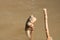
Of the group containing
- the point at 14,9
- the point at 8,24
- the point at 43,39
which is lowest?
the point at 43,39

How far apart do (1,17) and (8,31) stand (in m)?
0.23

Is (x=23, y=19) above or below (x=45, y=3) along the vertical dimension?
below

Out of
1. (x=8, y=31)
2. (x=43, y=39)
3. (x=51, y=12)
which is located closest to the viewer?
(x=43, y=39)

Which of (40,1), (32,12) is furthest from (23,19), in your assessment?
(40,1)

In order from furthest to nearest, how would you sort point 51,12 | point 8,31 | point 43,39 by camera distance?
point 51,12, point 8,31, point 43,39

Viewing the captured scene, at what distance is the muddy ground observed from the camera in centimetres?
238

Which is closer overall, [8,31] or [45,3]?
[8,31]

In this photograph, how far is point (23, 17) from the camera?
2.53 meters

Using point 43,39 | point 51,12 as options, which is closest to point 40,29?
point 43,39

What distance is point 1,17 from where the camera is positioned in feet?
8.40

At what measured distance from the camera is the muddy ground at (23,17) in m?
2.38

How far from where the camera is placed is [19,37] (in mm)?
2355

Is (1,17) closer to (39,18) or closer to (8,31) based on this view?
Answer: (8,31)

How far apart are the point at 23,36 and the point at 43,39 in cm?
24
